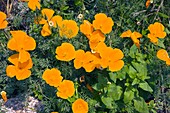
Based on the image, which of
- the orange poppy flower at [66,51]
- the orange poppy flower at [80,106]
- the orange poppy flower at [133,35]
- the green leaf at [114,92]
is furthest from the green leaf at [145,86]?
the orange poppy flower at [66,51]

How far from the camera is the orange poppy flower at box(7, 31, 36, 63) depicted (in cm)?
282

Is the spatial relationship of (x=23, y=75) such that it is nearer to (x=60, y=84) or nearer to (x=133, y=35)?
(x=60, y=84)

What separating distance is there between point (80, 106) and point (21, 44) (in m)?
0.59

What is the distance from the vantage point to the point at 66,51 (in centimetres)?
287

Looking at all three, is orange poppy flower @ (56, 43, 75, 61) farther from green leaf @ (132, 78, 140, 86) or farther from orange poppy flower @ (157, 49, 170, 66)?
orange poppy flower @ (157, 49, 170, 66)

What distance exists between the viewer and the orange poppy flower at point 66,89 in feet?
9.18

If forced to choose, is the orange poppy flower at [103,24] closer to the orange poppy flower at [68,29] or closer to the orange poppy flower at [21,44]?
the orange poppy flower at [68,29]

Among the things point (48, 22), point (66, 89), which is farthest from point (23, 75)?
point (48, 22)

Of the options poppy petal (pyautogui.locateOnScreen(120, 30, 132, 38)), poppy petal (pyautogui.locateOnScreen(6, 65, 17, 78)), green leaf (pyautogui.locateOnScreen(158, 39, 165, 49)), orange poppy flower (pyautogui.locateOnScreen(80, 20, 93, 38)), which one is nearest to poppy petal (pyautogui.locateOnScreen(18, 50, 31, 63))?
poppy petal (pyautogui.locateOnScreen(6, 65, 17, 78))

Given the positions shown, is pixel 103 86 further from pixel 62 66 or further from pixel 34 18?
pixel 34 18

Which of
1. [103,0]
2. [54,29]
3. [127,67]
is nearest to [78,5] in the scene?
[103,0]

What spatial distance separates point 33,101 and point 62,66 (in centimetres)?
38

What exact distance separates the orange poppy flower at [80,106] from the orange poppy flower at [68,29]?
1.56 feet

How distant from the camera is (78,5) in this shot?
343 cm
